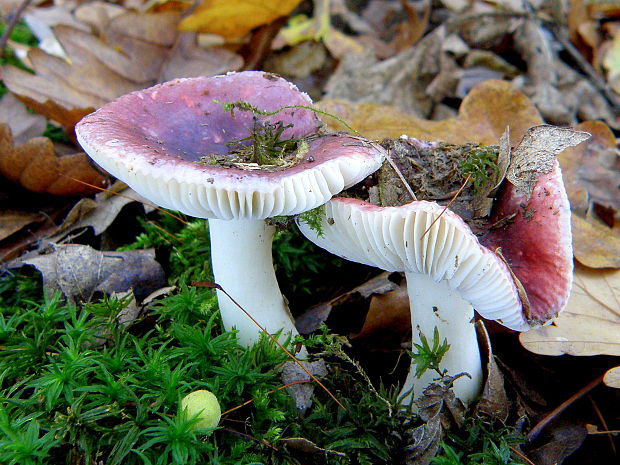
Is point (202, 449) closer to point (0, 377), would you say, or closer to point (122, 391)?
point (122, 391)

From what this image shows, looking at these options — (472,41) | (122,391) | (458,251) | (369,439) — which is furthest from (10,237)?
(472,41)

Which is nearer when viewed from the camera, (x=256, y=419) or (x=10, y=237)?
(x=256, y=419)

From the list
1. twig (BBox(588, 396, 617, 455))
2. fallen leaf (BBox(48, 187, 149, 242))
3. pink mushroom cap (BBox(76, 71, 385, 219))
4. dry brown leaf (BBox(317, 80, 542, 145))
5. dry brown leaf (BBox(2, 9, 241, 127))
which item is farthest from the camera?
dry brown leaf (BBox(2, 9, 241, 127))

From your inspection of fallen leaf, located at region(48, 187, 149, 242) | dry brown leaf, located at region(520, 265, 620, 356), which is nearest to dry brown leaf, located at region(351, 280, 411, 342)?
dry brown leaf, located at region(520, 265, 620, 356)

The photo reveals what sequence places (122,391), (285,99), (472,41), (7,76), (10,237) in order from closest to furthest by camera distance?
(122,391) → (285,99) → (10,237) → (7,76) → (472,41)

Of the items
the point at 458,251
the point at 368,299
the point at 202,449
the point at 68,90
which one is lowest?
the point at 368,299

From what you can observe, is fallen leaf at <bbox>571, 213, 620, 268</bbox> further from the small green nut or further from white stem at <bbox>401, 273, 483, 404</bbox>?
the small green nut

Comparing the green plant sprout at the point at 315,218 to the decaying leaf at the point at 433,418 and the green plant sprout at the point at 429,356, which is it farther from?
the decaying leaf at the point at 433,418
